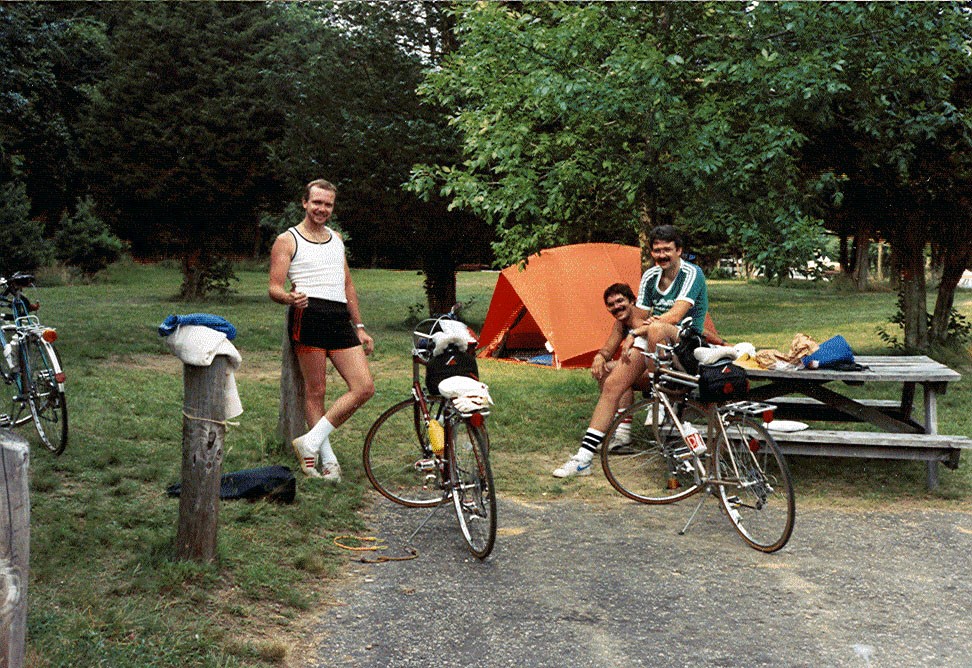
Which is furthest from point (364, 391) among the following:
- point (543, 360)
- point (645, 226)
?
point (543, 360)

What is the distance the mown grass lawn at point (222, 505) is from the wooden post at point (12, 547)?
3.67ft

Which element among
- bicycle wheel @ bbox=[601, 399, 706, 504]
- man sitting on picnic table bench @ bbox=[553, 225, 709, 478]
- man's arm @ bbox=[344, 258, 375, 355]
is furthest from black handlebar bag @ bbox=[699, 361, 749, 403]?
man's arm @ bbox=[344, 258, 375, 355]

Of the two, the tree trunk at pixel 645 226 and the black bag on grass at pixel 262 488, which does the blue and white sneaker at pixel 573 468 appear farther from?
the tree trunk at pixel 645 226

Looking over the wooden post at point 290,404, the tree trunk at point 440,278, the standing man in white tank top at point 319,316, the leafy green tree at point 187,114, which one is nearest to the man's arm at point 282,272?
the standing man in white tank top at point 319,316

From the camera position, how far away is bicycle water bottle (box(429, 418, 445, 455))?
19.3 feet

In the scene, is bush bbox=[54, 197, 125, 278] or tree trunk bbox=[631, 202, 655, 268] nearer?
tree trunk bbox=[631, 202, 655, 268]

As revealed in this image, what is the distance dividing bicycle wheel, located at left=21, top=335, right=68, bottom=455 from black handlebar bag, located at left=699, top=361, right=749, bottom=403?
4.31 metres

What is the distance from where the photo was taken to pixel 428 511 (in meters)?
6.53

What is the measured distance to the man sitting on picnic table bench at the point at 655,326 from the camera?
741 cm

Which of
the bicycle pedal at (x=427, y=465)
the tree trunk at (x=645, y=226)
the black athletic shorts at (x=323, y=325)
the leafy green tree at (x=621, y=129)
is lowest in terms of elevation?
the bicycle pedal at (x=427, y=465)

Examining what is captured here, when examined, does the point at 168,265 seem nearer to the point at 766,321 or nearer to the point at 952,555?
the point at 766,321

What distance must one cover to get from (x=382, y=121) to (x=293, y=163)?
3280 mm

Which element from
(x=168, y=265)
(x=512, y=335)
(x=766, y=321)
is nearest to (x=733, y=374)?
(x=512, y=335)

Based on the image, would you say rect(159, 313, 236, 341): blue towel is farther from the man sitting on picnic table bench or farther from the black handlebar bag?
the man sitting on picnic table bench
